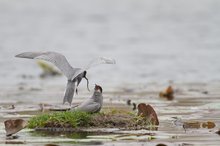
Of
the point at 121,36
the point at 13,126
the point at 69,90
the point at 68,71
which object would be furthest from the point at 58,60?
the point at 121,36

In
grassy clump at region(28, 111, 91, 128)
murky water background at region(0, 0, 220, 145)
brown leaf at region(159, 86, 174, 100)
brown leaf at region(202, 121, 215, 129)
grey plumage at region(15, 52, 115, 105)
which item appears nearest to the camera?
grassy clump at region(28, 111, 91, 128)

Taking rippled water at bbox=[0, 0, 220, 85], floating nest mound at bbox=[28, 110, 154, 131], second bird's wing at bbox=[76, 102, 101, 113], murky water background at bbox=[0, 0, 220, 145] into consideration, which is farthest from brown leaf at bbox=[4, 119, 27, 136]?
rippled water at bbox=[0, 0, 220, 85]

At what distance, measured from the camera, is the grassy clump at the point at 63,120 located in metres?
10.9

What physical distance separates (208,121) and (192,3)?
1599 inches

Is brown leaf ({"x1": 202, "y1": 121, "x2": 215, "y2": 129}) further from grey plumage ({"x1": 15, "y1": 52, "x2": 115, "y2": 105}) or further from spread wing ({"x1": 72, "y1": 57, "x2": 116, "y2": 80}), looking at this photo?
grey plumage ({"x1": 15, "y1": 52, "x2": 115, "y2": 105})

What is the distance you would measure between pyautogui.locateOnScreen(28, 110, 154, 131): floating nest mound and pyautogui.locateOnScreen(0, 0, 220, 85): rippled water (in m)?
8.60

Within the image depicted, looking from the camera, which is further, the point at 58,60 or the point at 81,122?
the point at 58,60

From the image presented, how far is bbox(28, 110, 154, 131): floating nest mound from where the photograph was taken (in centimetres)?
1086

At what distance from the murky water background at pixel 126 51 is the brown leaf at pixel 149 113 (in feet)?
0.61

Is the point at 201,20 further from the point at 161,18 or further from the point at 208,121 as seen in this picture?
the point at 208,121

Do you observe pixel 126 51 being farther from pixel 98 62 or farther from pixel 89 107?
pixel 98 62

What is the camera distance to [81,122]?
10.9m

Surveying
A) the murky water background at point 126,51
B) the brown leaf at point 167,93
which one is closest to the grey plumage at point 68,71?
the murky water background at point 126,51

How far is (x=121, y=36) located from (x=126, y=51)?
19.5 ft
